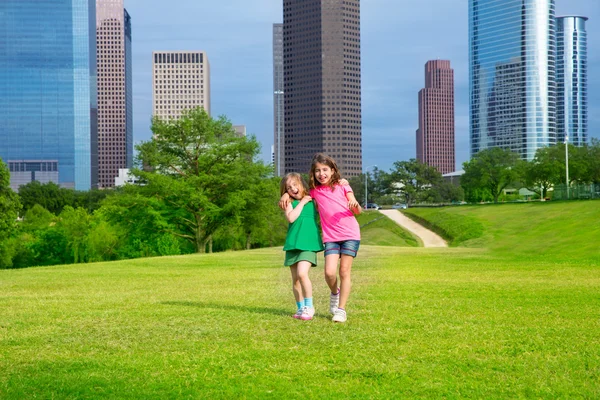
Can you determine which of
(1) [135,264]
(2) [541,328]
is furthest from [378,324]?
(1) [135,264]

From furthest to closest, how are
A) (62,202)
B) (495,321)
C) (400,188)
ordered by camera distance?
(400,188) → (62,202) → (495,321)

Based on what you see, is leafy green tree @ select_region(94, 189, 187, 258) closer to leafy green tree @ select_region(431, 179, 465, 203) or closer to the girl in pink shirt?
the girl in pink shirt

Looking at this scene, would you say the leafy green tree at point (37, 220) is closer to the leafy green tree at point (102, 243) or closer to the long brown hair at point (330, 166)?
the leafy green tree at point (102, 243)

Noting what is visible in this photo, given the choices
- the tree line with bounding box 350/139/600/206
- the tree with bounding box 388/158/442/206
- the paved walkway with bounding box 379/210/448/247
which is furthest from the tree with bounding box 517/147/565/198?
the tree with bounding box 388/158/442/206

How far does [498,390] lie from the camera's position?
202 inches

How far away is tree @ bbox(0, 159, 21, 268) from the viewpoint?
5250 centimetres

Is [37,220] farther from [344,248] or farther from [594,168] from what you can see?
[344,248]

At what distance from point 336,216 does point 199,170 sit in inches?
1758

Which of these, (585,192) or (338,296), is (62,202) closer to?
(585,192)

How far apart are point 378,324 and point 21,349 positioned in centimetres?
361

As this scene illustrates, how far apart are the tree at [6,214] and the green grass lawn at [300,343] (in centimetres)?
4282

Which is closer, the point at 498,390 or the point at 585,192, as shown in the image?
the point at 498,390

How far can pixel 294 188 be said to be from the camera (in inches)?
334

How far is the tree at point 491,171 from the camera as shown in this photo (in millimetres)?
98062
